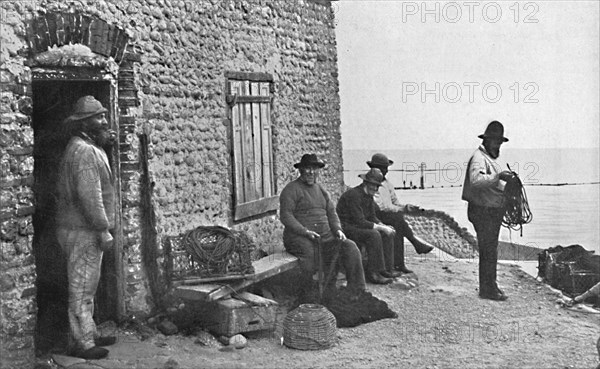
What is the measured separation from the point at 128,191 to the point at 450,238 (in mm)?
11036

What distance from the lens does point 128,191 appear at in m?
7.37

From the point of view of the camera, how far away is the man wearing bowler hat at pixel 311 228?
8.62 metres

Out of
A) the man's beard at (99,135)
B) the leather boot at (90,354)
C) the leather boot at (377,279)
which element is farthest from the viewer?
the leather boot at (377,279)

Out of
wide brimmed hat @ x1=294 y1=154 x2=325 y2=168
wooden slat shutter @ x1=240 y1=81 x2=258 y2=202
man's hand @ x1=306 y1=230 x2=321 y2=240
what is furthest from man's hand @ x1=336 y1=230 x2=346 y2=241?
wooden slat shutter @ x1=240 y1=81 x2=258 y2=202

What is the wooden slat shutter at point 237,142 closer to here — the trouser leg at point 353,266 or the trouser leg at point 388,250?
the trouser leg at point 353,266

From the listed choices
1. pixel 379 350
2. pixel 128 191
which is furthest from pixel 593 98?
pixel 128 191

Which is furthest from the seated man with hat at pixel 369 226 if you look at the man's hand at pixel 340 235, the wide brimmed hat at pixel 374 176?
the man's hand at pixel 340 235

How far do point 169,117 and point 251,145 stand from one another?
1.79 metres

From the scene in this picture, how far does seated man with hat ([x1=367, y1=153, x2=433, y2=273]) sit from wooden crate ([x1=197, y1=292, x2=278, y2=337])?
10.9 feet

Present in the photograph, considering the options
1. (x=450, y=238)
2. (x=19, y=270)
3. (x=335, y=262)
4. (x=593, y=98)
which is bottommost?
(x=450, y=238)

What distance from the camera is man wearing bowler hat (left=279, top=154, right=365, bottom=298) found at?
8.62 m

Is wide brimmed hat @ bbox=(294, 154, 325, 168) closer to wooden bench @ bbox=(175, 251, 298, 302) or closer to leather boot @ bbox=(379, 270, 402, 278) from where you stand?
wooden bench @ bbox=(175, 251, 298, 302)

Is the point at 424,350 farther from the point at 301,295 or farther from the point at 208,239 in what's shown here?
the point at 208,239

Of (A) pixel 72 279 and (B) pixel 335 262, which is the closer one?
(A) pixel 72 279
